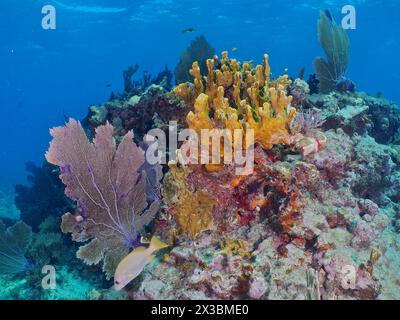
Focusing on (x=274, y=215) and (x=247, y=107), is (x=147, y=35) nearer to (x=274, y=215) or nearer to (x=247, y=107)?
(x=247, y=107)

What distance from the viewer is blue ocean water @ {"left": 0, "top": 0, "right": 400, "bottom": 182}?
31.4m

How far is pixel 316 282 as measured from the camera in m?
3.12

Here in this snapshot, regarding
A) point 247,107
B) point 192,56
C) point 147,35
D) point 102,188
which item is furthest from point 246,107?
point 147,35

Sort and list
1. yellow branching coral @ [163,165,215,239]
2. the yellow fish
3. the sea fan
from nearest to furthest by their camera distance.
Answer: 1. the yellow fish
2. yellow branching coral @ [163,165,215,239]
3. the sea fan

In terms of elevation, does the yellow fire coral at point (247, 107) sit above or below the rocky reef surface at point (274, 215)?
above

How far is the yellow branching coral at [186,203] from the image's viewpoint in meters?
3.86

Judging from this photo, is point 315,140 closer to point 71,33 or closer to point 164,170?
point 164,170

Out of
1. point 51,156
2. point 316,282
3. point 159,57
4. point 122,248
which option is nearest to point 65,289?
point 122,248

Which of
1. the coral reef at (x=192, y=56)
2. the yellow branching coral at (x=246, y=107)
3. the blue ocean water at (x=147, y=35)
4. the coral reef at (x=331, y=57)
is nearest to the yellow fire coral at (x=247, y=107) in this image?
the yellow branching coral at (x=246, y=107)

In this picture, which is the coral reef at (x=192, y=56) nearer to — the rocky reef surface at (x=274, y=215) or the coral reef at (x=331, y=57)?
the coral reef at (x=331, y=57)

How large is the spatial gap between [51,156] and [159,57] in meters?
63.5

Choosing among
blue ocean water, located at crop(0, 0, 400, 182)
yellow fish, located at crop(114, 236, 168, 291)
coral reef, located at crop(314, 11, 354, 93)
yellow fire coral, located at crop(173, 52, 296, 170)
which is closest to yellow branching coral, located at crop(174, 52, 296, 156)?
yellow fire coral, located at crop(173, 52, 296, 170)

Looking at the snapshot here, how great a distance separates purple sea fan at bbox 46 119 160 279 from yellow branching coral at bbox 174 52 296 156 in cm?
91

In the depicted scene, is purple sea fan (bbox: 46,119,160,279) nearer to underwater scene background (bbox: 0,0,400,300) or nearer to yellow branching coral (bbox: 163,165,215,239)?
underwater scene background (bbox: 0,0,400,300)
